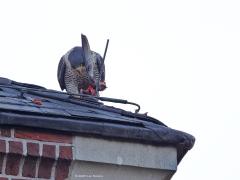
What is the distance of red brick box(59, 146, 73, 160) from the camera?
5641mm

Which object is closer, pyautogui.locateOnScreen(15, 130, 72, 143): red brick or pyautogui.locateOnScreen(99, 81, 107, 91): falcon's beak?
pyautogui.locateOnScreen(15, 130, 72, 143): red brick

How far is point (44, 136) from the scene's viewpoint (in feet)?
18.5

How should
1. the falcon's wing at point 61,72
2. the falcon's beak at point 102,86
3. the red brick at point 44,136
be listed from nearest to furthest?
the red brick at point 44,136
the falcon's beak at point 102,86
the falcon's wing at point 61,72

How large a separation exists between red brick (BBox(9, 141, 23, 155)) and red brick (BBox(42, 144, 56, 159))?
0.14 m

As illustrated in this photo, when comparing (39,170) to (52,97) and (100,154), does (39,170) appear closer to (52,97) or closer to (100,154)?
(100,154)

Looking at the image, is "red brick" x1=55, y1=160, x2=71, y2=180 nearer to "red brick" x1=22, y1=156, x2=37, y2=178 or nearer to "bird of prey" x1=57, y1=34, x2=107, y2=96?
"red brick" x1=22, y1=156, x2=37, y2=178

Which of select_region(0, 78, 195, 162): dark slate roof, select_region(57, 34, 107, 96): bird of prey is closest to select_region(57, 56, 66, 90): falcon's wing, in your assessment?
select_region(57, 34, 107, 96): bird of prey

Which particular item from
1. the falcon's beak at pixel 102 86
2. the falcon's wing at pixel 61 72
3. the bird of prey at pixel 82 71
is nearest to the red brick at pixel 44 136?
the bird of prey at pixel 82 71

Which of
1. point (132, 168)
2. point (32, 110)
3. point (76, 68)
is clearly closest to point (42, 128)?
point (32, 110)

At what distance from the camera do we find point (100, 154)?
5789 mm

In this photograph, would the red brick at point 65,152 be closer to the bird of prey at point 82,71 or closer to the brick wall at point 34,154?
the brick wall at point 34,154

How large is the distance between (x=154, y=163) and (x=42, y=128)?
0.79 m

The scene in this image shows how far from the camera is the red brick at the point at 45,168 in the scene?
560cm

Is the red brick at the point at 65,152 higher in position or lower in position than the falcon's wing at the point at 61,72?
lower
